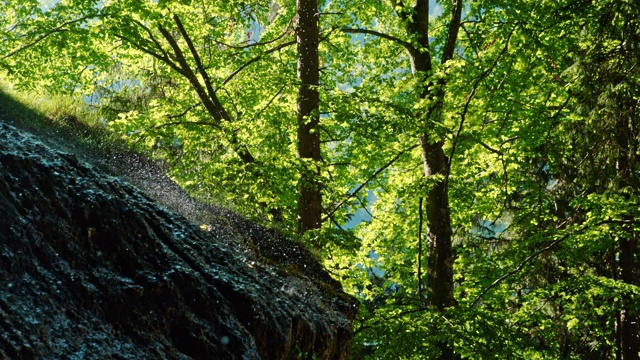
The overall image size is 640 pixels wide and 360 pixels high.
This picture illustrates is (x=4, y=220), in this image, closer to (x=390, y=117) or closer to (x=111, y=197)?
(x=111, y=197)

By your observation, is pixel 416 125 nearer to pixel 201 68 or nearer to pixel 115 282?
pixel 201 68

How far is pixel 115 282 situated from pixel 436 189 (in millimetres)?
9197

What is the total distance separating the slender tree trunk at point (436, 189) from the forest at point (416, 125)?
4cm

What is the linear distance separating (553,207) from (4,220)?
17293mm

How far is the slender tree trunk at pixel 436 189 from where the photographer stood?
38.4 feet

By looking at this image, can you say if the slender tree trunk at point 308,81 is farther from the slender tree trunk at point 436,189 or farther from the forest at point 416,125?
the slender tree trunk at point 436,189

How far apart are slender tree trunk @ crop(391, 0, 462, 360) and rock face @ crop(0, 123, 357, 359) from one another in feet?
21.9

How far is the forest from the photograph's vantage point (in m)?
9.66

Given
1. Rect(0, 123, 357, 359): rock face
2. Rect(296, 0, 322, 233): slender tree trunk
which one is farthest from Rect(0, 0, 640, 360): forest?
Rect(0, 123, 357, 359): rock face

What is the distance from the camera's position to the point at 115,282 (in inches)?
144

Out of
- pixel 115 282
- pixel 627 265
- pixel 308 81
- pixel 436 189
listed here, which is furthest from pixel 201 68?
pixel 627 265

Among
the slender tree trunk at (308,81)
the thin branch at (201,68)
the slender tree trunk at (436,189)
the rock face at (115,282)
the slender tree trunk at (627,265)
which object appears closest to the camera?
the rock face at (115,282)

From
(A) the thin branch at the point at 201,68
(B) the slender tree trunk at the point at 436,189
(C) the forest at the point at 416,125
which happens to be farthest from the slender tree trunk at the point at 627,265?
(A) the thin branch at the point at 201,68

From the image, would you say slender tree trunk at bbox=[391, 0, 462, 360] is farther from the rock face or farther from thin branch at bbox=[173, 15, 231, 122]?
the rock face
